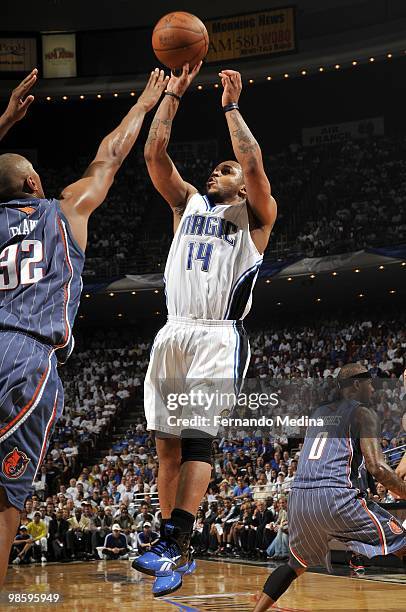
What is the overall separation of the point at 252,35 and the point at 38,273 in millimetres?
19049

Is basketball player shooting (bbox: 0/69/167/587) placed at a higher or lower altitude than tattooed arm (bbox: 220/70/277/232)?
lower

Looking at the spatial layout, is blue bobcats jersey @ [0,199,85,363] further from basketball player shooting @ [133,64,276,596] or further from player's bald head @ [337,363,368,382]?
player's bald head @ [337,363,368,382]

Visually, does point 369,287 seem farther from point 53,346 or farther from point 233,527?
point 53,346

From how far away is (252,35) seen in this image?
845 inches

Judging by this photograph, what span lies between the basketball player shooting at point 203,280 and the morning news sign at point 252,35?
56.0 feet

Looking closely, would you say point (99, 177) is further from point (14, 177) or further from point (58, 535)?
point (58, 535)

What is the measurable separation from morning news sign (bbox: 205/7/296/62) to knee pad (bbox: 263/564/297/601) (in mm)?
17379

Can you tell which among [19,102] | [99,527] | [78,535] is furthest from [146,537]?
[19,102]

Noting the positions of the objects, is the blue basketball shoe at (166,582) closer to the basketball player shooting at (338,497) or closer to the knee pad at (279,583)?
the basketball player shooting at (338,497)

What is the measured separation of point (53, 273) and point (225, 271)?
1352mm

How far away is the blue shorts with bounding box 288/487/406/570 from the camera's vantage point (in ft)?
19.2

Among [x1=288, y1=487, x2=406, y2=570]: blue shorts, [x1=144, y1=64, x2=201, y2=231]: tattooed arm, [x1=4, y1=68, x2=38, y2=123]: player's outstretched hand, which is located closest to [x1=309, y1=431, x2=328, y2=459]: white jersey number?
[x1=288, y1=487, x2=406, y2=570]: blue shorts

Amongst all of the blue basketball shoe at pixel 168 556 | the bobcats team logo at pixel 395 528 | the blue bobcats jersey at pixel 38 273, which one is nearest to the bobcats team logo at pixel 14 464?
the blue bobcats jersey at pixel 38 273

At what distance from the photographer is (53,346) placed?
3.75 metres
